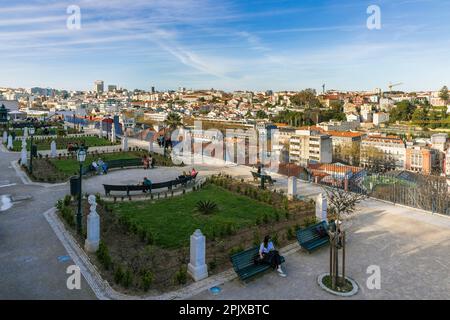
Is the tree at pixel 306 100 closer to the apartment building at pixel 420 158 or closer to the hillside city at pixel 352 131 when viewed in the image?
the hillside city at pixel 352 131

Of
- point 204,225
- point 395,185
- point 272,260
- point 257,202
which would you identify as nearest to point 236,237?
point 204,225

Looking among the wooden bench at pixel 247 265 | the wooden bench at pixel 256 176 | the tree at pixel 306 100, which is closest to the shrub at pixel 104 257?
the wooden bench at pixel 247 265

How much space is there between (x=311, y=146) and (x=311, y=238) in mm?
87631

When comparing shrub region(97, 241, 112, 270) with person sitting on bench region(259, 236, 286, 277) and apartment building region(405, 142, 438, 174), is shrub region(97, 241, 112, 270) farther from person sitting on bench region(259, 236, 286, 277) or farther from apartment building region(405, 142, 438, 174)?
apartment building region(405, 142, 438, 174)

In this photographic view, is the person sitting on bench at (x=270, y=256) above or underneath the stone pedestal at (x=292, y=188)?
underneath

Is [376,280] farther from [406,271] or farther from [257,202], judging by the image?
[257,202]

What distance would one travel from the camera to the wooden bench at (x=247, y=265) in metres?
7.85

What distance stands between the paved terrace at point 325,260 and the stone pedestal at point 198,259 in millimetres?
603

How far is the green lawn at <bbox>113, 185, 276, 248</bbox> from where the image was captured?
36.4ft

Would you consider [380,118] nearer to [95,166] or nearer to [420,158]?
[420,158]

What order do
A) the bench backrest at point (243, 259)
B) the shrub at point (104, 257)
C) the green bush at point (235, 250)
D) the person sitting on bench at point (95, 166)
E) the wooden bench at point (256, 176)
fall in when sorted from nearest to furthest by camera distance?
the bench backrest at point (243, 259), the shrub at point (104, 257), the green bush at point (235, 250), the wooden bench at point (256, 176), the person sitting on bench at point (95, 166)

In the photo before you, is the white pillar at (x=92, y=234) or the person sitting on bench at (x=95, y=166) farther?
the person sitting on bench at (x=95, y=166)

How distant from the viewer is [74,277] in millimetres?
7941
